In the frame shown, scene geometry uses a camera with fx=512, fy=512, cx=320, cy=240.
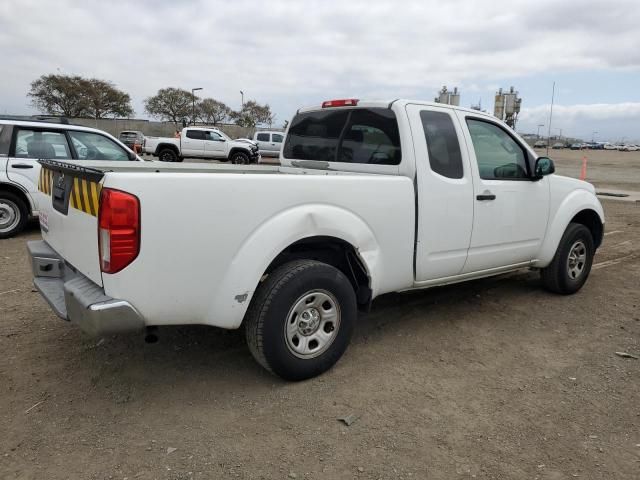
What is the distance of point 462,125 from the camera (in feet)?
13.7

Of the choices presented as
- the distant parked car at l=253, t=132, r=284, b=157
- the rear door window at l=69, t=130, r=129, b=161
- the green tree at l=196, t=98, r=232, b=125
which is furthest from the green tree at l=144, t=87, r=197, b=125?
the rear door window at l=69, t=130, r=129, b=161

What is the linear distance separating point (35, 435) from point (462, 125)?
143 inches

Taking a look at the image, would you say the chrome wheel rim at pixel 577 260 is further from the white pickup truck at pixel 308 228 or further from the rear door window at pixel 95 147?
the rear door window at pixel 95 147

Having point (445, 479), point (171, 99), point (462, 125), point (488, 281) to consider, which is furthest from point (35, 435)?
point (171, 99)

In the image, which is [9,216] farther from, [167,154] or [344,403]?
[167,154]

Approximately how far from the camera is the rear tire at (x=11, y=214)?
23.6ft

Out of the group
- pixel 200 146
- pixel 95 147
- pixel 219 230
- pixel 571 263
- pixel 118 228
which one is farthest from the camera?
pixel 200 146

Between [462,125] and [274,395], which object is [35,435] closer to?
[274,395]

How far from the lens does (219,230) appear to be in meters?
2.80

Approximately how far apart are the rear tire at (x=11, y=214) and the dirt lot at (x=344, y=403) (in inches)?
123

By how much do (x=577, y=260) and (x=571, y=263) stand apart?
0.08 m

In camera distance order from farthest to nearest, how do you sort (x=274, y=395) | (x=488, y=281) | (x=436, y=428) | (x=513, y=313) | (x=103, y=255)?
(x=488, y=281), (x=513, y=313), (x=274, y=395), (x=436, y=428), (x=103, y=255)

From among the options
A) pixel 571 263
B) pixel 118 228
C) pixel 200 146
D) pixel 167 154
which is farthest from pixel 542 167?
pixel 167 154

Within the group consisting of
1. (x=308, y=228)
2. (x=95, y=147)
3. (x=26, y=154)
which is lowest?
(x=308, y=228)
